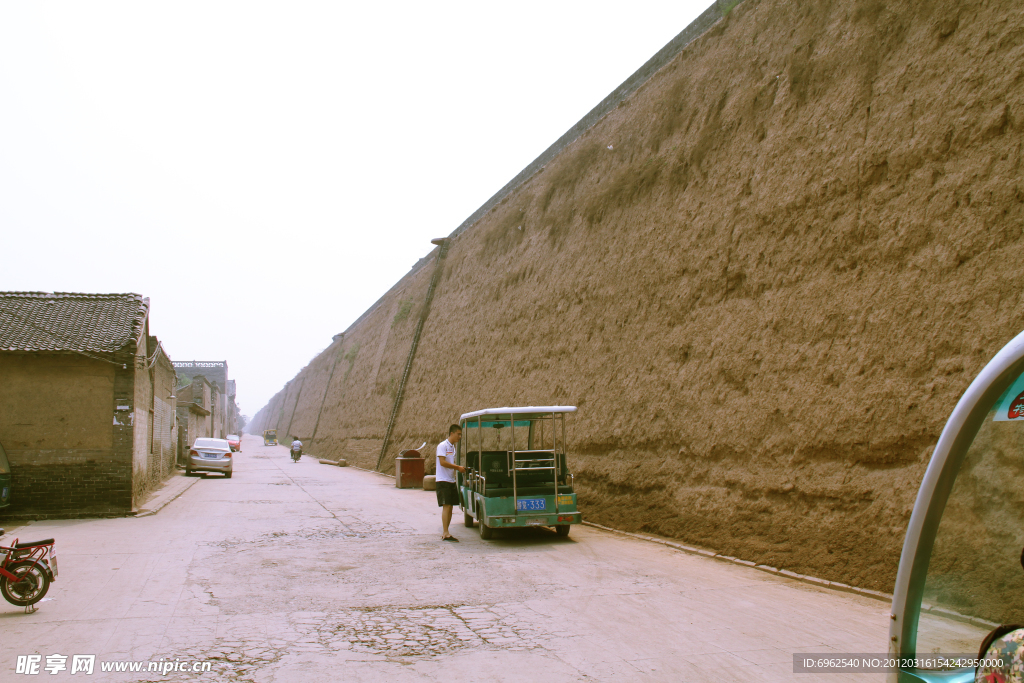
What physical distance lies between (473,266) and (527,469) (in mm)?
15007

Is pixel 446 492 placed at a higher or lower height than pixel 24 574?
higher

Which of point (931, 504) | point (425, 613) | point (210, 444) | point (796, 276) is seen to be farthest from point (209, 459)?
point (931, 504)

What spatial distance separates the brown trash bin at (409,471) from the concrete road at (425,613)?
10752mm

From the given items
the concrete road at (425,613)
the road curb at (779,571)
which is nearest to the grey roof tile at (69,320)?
the concrete road at (425,613)

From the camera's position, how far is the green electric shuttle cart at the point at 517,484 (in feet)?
34.6

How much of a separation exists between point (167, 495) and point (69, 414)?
4846 mm

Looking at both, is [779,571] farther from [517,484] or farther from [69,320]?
[69,320]

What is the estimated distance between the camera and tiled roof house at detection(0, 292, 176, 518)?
1382 centimetres

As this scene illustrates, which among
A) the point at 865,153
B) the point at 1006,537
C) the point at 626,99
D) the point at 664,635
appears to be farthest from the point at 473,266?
the point at 1006,537

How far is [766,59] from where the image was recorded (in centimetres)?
1069

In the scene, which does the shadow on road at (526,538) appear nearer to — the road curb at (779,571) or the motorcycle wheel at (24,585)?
the road curb at (779,571)

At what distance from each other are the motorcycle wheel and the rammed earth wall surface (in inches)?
301

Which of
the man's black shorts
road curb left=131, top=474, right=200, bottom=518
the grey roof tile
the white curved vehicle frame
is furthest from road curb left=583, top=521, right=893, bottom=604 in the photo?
the grey roof tile

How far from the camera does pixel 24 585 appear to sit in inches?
257
